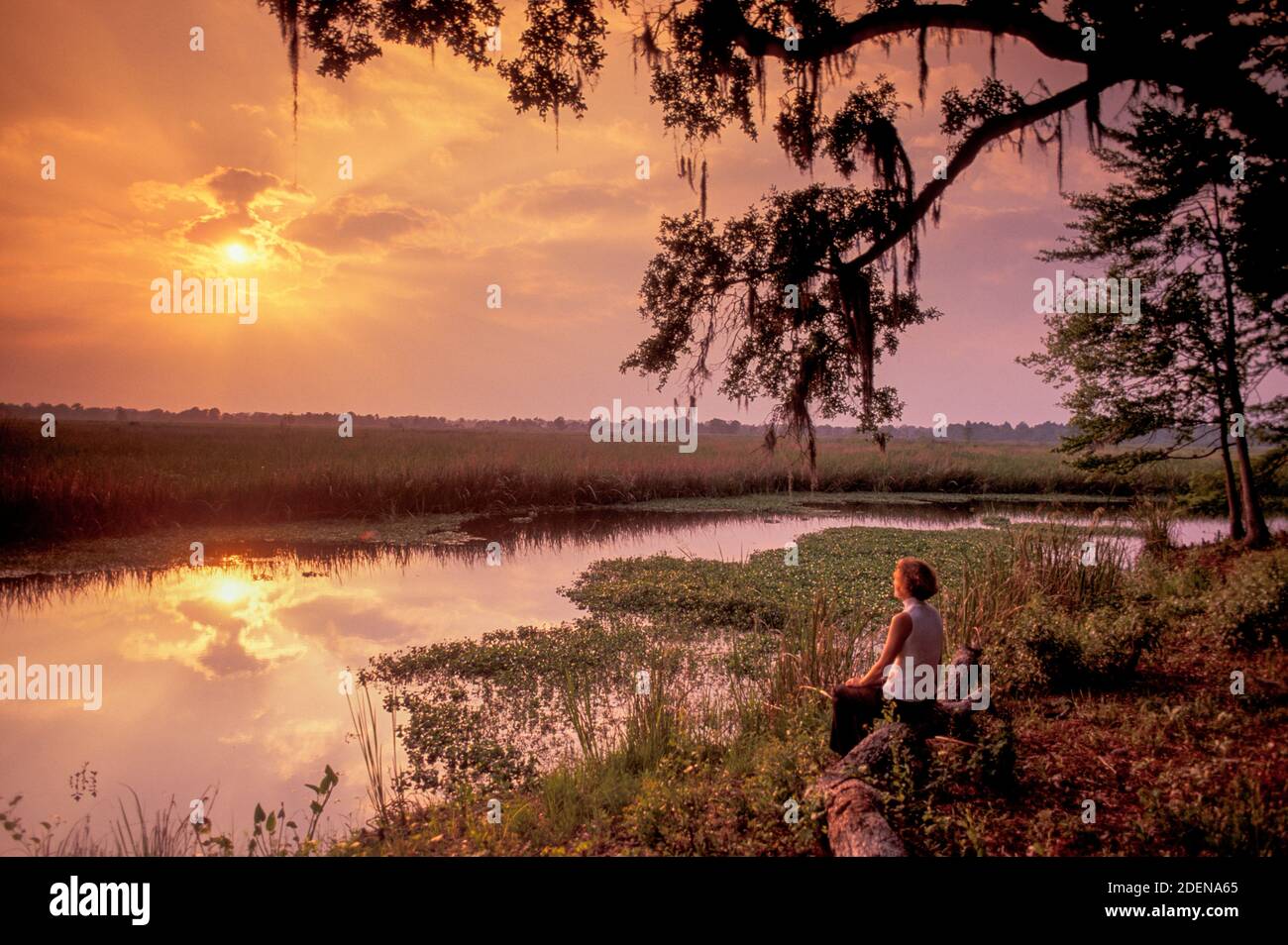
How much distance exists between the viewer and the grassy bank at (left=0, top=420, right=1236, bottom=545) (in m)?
15.4

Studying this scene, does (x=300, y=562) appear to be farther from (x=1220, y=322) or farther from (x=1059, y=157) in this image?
(x=1220, y=322)

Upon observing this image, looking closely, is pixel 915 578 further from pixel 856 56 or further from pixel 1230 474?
pixel 1230 474

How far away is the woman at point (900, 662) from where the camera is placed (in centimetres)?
463

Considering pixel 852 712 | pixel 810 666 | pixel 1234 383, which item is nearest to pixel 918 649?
pixel 852 712

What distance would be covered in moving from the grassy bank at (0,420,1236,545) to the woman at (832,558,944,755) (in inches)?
511

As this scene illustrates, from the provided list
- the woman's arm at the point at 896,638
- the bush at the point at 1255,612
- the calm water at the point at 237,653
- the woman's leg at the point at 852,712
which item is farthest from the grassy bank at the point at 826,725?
the calm water at the point at 237,653

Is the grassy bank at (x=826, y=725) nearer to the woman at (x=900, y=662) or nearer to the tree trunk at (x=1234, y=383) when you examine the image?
the woman at (x=900, y=662)

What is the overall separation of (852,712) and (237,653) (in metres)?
7.94

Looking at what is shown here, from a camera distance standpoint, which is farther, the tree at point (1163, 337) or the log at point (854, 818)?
the tree at point (1163, 337)

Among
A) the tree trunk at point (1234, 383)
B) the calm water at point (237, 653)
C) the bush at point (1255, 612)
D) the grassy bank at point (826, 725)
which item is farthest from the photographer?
the tree trunk at point (1234, 383)

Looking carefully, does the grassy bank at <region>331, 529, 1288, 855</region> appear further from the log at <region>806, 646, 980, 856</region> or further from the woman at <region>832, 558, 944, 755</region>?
→ the woman at <region>832, 558, 944, 755</region>

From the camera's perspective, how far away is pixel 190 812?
511 centimetres

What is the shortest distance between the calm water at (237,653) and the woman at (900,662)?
370 cm
